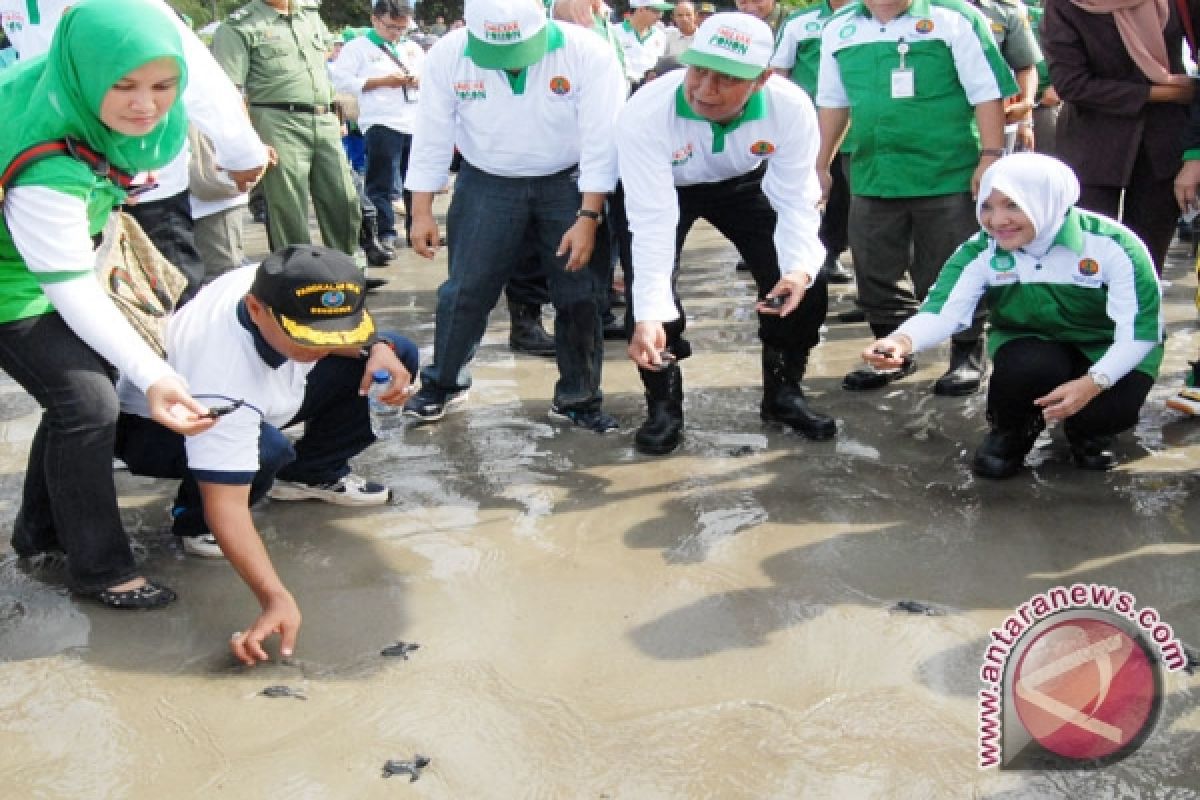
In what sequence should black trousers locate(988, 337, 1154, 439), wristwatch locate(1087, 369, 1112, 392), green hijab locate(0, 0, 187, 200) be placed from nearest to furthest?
green hijab locate(0, 0, 187, 200)
wristwatch locate(1087, 369, 1112, 392)
black trousers locate(988, 337, 1154, 439)

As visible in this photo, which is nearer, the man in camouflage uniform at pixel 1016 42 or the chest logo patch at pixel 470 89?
the chest logo patch at pixel 470 89

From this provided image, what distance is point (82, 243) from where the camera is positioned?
8.00 ft

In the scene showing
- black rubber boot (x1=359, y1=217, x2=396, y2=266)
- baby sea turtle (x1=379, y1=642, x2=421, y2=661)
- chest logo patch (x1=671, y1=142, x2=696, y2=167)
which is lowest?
baby sea turtle (x1=379, y1=642, x2=421, y2=661)

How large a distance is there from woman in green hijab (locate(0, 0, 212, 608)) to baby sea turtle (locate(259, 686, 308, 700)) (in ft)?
1.87

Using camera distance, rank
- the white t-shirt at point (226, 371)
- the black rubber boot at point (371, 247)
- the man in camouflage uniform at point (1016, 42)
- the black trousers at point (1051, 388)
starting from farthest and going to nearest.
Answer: the black rubber boot at point (371, 247), the man in camouflage uniform at point (1016, 42), the black trousers at point (1051, 388), the white t-shirt at point (226, 371)

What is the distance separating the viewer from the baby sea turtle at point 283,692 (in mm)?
2414

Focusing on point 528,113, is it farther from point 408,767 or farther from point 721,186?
point 408,767

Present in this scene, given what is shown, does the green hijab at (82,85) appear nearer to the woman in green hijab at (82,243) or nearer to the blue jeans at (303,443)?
the woman in green hijab at (82,243)

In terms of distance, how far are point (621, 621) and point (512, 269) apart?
5.70 feet

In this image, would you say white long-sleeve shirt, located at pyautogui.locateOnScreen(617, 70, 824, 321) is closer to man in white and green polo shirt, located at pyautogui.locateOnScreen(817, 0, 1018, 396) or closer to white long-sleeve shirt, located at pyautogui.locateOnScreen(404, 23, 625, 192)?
white long-sleeve shirt, located at pyautogui.locateOnScreen(404, 23, 625, 192)

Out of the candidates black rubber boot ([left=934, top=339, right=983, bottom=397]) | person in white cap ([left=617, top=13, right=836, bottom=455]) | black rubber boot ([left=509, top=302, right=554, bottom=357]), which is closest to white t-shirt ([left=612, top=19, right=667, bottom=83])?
black rubber boot ([left=509, top=302, right=554, bottom=357])

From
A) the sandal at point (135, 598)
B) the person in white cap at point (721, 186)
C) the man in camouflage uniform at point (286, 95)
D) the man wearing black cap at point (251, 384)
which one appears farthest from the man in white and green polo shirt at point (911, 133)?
the sandal at point (135, 598)

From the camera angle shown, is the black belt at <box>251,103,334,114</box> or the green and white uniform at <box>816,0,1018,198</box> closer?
the green and white uniform at <box>816,0,1018,198</box>

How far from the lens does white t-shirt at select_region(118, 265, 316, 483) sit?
2539mm
